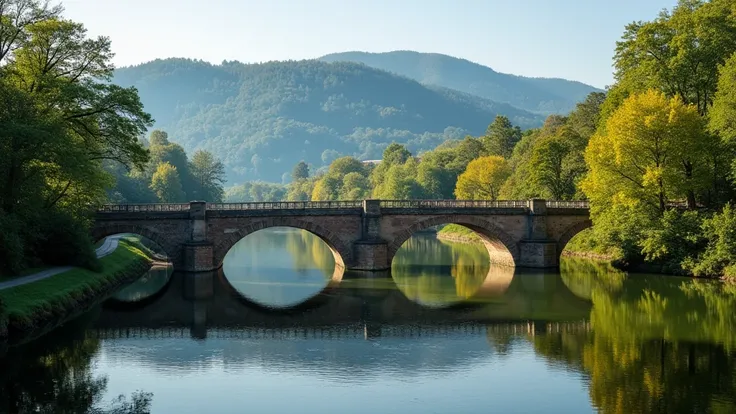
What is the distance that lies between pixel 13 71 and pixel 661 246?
48.0 metres

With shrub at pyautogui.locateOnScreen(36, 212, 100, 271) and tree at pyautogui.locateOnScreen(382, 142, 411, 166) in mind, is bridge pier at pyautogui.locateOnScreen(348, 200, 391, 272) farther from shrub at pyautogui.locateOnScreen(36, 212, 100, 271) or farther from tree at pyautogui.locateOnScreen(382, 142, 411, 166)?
tree at pyautogui.locateOnScreen(382, 142, 411, 166)

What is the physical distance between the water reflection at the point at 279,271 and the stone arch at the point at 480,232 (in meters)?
6.09

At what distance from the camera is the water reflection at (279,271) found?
53125mm

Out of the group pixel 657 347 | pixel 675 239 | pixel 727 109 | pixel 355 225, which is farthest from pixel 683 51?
pixel 657 347

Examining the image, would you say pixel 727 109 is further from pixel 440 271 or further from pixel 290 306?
pixel 290 306

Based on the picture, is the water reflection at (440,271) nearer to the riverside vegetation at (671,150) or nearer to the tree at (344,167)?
the riverside vegetation at (671,150)

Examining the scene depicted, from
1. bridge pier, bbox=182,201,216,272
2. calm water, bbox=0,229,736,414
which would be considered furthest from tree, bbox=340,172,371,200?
calm water, bbox=0,229,736,414

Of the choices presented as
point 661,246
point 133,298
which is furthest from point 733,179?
point 133,298

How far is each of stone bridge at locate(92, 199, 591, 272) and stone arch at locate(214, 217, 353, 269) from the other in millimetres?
86

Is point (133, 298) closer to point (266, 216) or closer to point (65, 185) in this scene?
point (65, 185)

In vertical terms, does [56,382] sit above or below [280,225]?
below

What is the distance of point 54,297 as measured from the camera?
39.5m

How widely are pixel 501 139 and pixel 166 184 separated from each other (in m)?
57.2

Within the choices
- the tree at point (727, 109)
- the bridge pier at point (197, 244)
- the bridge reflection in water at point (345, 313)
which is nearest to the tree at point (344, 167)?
the bridge pier at point (197, 244)
